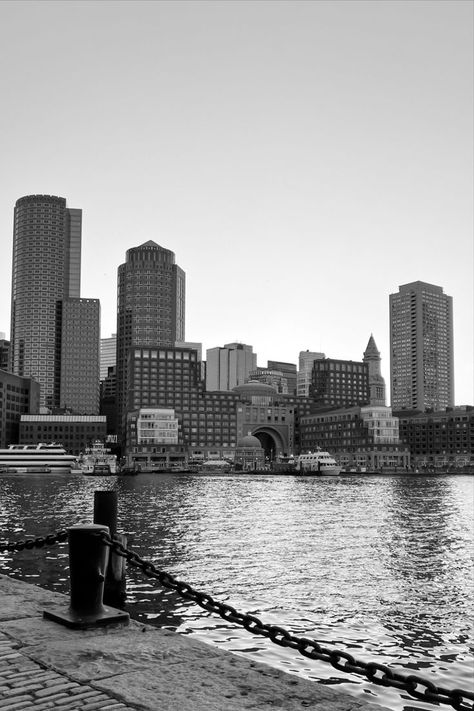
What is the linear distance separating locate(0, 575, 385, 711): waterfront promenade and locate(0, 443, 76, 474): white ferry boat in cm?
17968

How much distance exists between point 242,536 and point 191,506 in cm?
2638

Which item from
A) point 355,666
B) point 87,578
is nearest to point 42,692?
point 87,578

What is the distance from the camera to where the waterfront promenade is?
21.9ft

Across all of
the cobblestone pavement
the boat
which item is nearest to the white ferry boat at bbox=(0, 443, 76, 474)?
the boat

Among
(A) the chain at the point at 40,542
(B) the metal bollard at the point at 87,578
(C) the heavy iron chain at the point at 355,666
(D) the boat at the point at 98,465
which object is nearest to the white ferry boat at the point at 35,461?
(D) the boat at the point at 98,465

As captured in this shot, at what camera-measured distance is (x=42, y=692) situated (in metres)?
6.96

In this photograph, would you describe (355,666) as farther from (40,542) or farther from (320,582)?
(320,582)

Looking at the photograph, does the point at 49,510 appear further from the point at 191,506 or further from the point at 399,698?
the point at 399,698

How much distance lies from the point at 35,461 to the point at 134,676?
186287 mm

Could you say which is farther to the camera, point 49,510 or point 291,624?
point 49,510

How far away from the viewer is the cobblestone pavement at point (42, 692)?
6547 mm

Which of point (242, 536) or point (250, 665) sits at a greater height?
point (250, 665)

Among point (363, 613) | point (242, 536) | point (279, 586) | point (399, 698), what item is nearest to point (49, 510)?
point (242, 536)

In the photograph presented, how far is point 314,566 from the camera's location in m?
28.2
